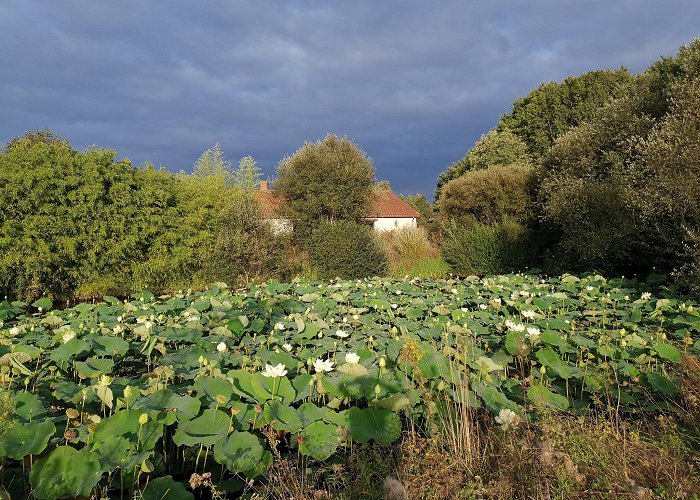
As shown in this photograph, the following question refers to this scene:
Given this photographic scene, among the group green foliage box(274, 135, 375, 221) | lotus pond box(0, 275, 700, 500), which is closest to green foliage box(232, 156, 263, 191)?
green foliage box(274, 135, 375, 221)

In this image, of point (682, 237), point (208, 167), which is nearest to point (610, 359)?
point (682, 237)

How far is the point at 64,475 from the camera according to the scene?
1.60 meters

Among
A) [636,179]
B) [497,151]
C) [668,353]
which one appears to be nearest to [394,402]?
[668,353]

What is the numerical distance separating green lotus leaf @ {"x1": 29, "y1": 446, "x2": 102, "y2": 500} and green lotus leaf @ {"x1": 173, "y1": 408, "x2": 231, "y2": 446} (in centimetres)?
34

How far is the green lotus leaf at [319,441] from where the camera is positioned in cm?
197

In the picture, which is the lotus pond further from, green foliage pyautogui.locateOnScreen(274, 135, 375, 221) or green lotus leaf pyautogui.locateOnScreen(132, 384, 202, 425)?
green foliage pyautogui.locateOnScreen(274, 135, 375, 221)

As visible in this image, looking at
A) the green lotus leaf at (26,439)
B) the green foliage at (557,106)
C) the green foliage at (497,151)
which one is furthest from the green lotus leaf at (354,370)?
the green foliage at (557,106)

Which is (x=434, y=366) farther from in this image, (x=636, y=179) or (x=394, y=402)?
(x=636, y=179)

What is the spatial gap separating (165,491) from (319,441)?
2.16 ft

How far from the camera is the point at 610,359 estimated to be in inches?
132

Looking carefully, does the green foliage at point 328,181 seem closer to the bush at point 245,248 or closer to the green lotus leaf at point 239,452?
the bush at point 245,248

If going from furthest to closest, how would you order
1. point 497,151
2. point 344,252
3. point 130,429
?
1. point 497,151
2. point 344,252
3. point 130,429

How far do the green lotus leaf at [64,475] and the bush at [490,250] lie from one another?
507 inches

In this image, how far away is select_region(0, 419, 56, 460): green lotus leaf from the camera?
1.68 meters
